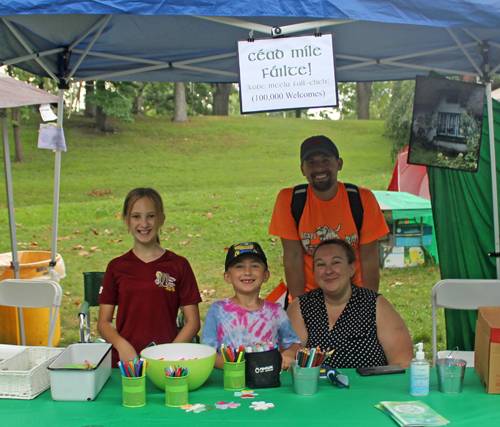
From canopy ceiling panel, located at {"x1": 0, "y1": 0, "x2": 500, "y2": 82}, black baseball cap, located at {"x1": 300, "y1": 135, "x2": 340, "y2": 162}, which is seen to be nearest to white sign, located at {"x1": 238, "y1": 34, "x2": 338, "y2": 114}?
canopy ceiling panel, located at {"x1": 0, "y1": 0, "x2": 500, "y2": 82}

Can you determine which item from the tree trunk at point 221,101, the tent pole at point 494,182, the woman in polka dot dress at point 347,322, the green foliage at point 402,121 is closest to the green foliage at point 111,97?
the green foliage at point 402,121

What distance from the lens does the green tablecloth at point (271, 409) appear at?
62.4 inches

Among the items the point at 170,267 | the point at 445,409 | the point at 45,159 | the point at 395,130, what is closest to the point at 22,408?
the point at 170,267

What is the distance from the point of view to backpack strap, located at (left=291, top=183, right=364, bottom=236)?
2934 millimetres

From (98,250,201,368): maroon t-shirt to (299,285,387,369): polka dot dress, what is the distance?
1.95 feet


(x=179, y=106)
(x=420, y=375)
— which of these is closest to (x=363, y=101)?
(x=179, y=106)

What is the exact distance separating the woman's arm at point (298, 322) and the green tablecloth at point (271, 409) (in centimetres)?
43

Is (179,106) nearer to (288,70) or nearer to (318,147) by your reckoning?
(318,147)

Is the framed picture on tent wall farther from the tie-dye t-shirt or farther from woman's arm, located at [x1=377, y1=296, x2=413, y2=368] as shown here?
the tie-dye t-shirt

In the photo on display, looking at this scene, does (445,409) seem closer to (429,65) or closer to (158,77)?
(429,65)

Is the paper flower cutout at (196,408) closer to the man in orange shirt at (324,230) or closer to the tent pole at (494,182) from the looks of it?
the man in orange shirt at (324,230)

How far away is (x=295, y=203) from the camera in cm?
298

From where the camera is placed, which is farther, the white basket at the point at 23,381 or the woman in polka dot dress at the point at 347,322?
the woman in polka dot dress at the point at 347,322

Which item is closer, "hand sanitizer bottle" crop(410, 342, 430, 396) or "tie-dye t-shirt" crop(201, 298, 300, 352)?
"hand sanitizer bottle" crop(410, 342, 430, 396)
